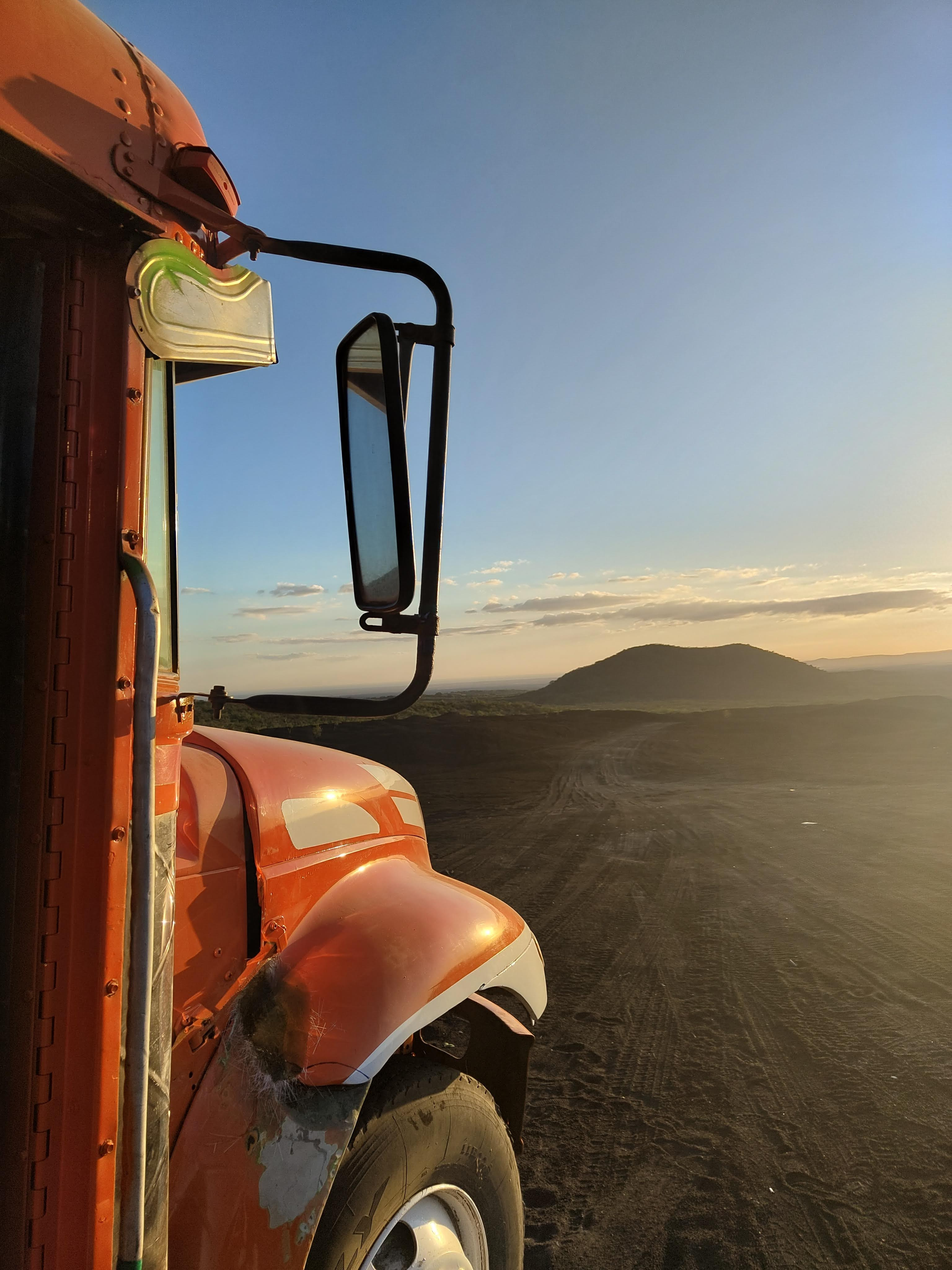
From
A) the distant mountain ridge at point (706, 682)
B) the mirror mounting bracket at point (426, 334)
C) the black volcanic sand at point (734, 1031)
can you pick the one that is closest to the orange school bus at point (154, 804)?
the mirror mounting bracket at point (426, 334)

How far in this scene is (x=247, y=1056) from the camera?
177 cm

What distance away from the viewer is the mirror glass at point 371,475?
167 centimetres

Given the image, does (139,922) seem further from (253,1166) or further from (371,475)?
(371,475)

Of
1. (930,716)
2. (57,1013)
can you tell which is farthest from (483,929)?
(930,716)

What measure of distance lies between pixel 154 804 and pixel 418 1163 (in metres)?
1.32

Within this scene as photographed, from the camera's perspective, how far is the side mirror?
1615 mm

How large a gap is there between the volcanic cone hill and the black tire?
92.0 m

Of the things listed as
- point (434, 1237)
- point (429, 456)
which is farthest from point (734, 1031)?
point (429, 456)

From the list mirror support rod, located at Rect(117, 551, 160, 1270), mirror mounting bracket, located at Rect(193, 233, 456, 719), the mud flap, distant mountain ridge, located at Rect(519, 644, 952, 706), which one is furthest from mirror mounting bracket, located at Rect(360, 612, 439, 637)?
distant mountain ridge, located at Rect(519, 644, 952, 706)

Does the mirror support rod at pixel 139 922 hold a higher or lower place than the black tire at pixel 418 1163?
higher

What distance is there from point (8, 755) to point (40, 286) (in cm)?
81

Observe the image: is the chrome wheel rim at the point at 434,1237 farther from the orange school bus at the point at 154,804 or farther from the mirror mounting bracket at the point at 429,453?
the mirror mounting bracket at the point at 429,453

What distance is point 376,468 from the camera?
A: 1.71 m

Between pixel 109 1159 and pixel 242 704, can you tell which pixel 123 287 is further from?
pixel 109 1159
